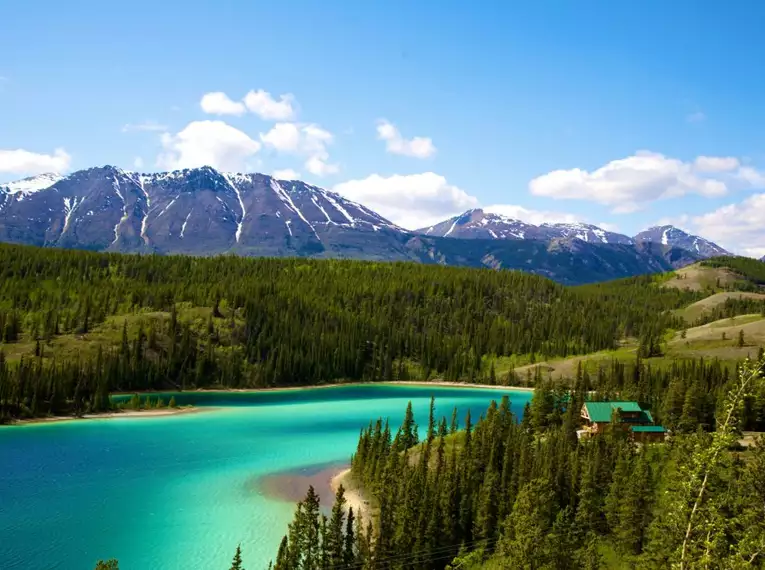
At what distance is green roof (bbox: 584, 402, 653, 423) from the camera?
8444 cm

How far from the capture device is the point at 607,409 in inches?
3374

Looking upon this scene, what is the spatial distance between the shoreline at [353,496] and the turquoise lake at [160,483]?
21.6ft

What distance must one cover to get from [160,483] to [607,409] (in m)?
61.1

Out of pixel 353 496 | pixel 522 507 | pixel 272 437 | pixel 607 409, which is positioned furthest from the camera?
pixel 272 437

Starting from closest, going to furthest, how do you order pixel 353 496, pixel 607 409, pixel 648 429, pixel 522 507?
pixel 522 507 → pixel 353 496 → pixel 648 429 → pixel 607 409

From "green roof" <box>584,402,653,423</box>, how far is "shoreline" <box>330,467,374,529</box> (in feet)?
116

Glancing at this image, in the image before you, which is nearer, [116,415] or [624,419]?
[624,419]

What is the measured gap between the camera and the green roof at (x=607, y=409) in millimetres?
84438

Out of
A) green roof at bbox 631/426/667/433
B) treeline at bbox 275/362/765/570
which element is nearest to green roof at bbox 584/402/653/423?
green roof at bbox 631/426/667/433

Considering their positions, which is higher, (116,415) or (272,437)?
(272,437)

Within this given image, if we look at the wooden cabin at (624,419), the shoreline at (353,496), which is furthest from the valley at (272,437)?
the wooden cabin at (624,419)

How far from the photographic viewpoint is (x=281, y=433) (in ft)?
361

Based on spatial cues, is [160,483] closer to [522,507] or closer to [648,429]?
[522,507]

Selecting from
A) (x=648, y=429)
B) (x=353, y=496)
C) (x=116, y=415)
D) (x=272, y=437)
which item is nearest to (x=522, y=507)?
(x=353, y=496)
